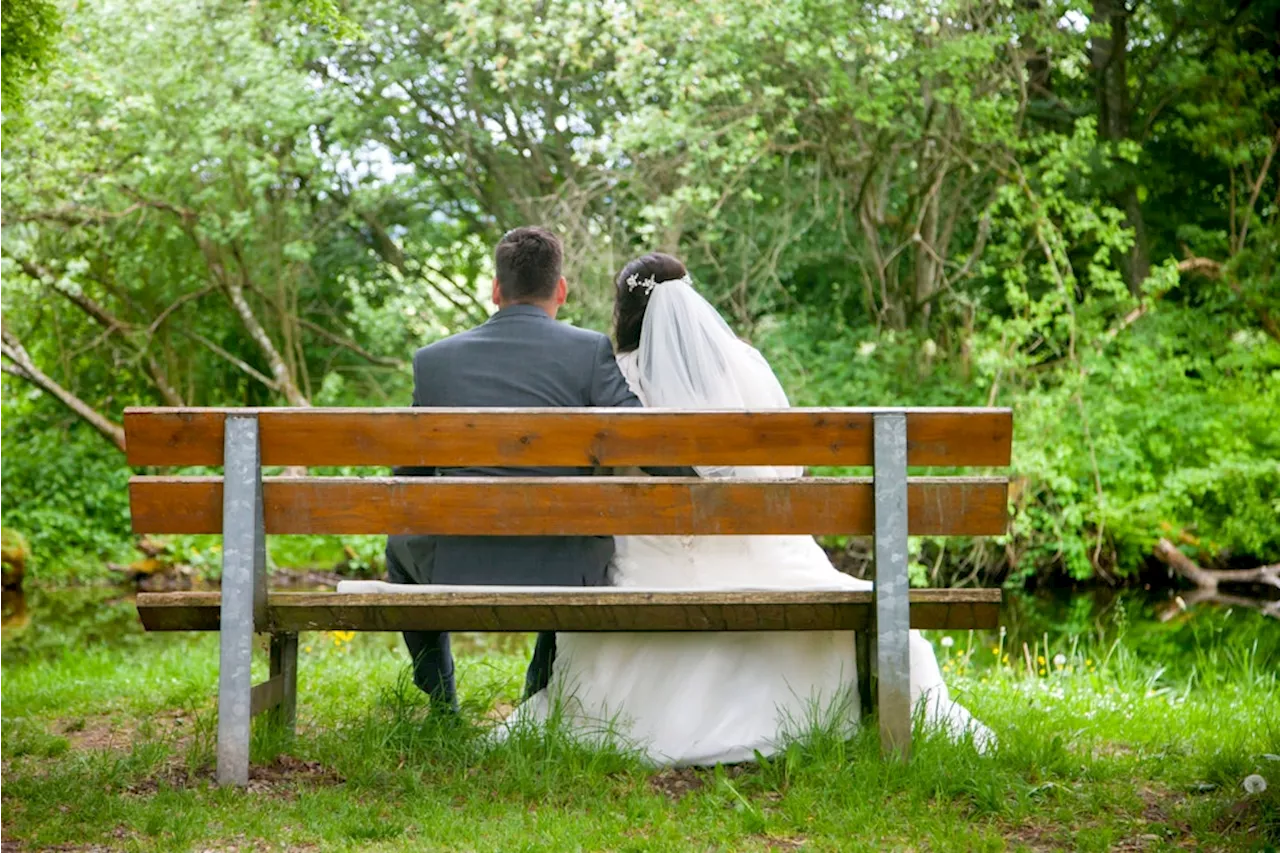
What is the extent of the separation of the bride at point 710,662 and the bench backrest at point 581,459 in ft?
1.12

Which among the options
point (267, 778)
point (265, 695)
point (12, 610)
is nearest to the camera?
point (267, 778)

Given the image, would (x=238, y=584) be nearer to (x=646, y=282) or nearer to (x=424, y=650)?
(x=424, y=650)

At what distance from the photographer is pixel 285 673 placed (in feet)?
13.7

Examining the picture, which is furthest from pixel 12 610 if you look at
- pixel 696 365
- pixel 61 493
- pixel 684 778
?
pixel 684 778

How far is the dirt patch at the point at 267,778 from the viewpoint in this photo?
3588 millimetres

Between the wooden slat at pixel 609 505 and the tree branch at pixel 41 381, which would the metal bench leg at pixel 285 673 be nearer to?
the wooden slat at pixel 609 505

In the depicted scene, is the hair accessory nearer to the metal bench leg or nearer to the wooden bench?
the wooden bench

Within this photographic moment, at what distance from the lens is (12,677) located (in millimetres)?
6246

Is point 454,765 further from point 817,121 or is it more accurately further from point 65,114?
point 817,121

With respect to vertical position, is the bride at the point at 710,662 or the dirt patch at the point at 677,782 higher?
the bride at the point at 710,662

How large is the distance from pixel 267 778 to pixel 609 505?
115 cm

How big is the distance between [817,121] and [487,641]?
6.29 meters

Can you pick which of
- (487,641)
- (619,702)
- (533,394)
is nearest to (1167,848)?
(619,702)

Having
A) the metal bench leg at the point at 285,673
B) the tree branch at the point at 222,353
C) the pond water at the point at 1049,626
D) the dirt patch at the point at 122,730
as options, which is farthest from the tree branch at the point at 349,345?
the metal bench leg at the point at 285,673
